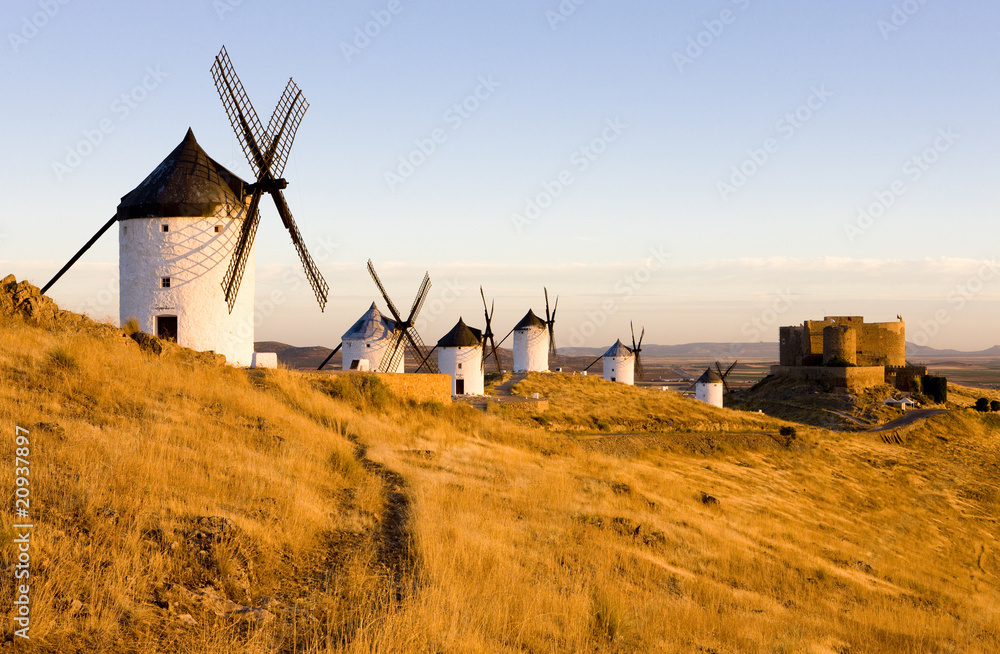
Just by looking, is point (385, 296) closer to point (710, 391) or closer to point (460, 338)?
point (460, 338)

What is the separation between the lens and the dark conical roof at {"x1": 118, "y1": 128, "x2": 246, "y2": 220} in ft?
56.7

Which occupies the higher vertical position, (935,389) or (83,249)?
(83,249)

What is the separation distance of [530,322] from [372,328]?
16.1 meters

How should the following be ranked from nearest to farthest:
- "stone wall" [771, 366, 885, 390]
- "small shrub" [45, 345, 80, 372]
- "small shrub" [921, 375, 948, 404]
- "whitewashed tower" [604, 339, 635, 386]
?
"small shrub" [45, 345, 80, 372], "stone wall" [771, 366, 885, 390], "small shrub" [921, 375, 948, 404], "whitewashed tower" [604, 339, 635, 386]

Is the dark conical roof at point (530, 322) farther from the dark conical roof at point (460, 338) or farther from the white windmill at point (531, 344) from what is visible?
the dark conical roof at point (460, 338)

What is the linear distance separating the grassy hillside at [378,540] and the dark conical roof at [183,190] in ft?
15.5

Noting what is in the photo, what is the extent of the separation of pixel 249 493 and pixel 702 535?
280 inches

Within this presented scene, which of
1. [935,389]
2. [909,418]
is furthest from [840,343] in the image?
[909,418]

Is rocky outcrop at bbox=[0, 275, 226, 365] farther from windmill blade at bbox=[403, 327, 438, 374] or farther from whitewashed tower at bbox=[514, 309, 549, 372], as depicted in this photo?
whitewashed tower at bbox=[514, 309, 549, 372]

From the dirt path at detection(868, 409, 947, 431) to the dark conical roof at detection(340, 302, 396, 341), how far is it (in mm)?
24231


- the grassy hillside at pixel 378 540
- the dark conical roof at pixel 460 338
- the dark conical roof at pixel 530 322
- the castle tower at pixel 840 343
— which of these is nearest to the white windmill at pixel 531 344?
the dark conical roof at pixel 530 322

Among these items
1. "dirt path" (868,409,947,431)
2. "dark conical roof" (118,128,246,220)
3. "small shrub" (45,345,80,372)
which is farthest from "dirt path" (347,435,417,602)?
"dirt path" (868,409,947,431)

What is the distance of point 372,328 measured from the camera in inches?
1281

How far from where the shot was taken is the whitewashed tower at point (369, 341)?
106ft
